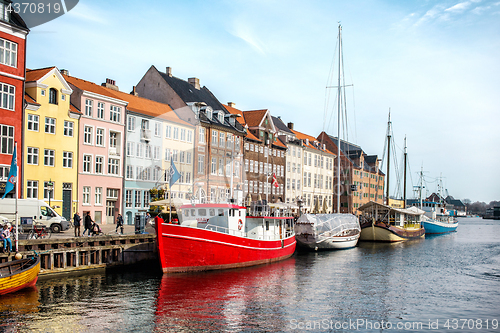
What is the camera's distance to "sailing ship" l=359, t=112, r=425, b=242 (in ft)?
214

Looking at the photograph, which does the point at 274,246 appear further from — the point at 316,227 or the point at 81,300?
the point at 81,300

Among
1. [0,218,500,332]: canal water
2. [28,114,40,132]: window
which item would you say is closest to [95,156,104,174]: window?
[28,114,40,132]: window

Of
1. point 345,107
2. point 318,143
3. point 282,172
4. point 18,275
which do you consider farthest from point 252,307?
point 318,143

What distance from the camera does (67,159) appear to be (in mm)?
45719

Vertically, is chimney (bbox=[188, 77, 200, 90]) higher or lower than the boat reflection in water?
higher

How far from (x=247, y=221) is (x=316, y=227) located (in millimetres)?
13245

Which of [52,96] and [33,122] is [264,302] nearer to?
[33,122]

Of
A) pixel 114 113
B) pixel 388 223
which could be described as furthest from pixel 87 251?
pixel 388 223

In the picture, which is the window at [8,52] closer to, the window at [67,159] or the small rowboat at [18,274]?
the window at [67,159]

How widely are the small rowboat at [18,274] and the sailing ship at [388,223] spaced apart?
48334 millimetres

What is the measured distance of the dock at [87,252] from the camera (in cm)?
2883

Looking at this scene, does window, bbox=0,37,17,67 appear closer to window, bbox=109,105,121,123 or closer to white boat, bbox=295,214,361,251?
window, bbox=109,105,121,123

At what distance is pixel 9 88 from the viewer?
39188 mm

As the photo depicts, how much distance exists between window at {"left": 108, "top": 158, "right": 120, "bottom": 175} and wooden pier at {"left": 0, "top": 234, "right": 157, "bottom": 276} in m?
16.1
